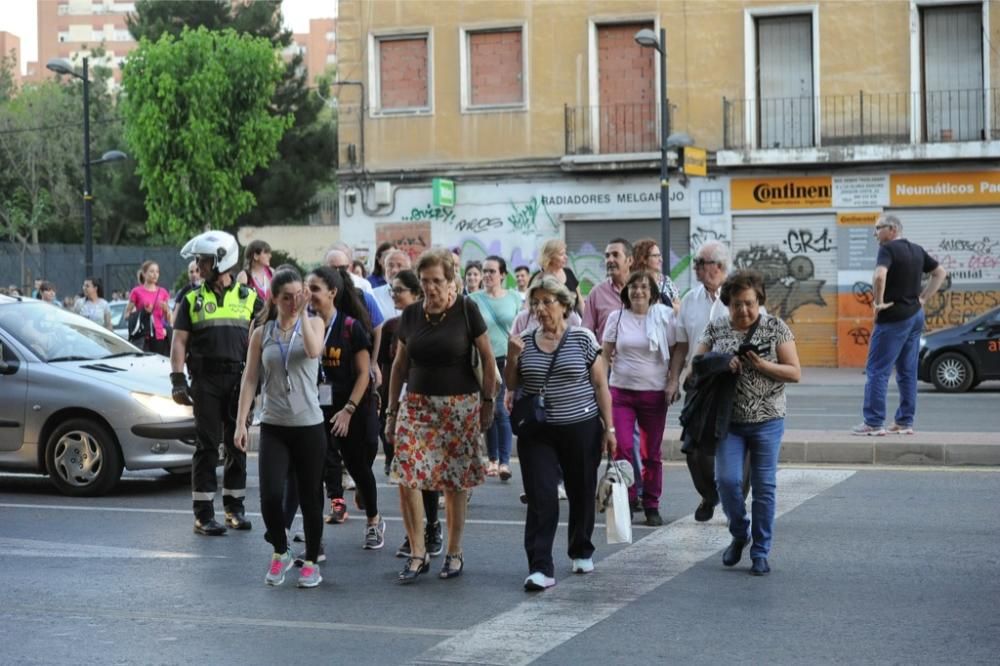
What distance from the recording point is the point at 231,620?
7477 millimetres

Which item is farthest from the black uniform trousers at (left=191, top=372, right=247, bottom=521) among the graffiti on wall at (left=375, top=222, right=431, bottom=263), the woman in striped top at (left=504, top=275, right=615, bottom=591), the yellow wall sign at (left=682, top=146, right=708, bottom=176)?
the graffiti on wall at (left=375, top=222, right=431, bottom=263)

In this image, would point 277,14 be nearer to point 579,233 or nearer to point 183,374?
point 579,233

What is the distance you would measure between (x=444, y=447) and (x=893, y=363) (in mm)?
6717

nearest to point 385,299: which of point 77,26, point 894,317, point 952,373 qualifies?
point 894,317

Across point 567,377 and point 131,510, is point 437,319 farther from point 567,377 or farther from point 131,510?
point 131,510

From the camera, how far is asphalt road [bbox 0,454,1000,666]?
6.74m

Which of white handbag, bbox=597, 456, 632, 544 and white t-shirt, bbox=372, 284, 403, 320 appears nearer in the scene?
white handbag, bbox=597, 456, 632, 544

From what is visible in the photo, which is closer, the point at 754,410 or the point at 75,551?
the point at 754,410

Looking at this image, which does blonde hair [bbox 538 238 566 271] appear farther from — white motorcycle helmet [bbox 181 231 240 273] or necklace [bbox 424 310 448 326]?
necklace [bbox 424 310 448 326]

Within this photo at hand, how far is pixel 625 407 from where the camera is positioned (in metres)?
10.1

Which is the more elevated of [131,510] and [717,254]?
[717,254]

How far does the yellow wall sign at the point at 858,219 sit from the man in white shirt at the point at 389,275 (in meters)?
17.8

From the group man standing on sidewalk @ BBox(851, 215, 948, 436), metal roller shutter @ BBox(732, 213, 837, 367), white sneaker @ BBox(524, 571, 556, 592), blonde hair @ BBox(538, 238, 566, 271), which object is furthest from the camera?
metal roller shutter @ BBox(732, 213, 837, 367)

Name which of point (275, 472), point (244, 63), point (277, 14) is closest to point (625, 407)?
point (275, 472)
